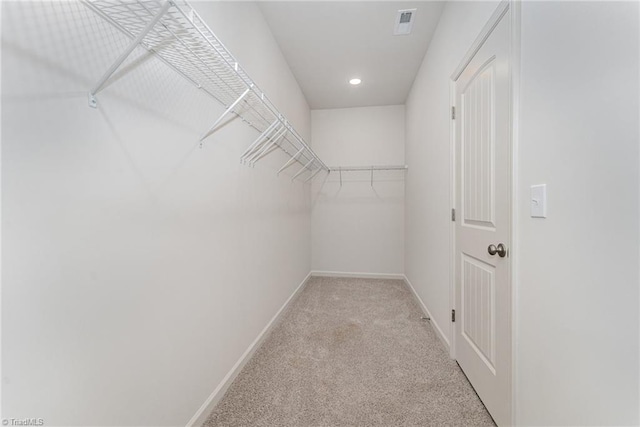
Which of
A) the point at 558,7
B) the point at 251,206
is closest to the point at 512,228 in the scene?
the point at 558,7

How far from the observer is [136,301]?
934mm

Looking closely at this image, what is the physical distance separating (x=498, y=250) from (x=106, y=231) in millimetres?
1644

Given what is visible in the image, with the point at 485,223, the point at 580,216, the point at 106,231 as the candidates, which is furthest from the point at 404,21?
the point at 106,231

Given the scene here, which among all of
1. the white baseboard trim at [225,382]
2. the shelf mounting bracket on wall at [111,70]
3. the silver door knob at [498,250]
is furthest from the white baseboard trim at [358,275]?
the shelf mounting bracket on wall at [111,70]

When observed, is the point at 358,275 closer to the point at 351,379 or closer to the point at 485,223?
the point at 351,379

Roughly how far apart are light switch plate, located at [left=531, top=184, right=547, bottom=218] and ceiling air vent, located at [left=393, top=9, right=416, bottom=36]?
1.84 m

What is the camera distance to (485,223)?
1.44m

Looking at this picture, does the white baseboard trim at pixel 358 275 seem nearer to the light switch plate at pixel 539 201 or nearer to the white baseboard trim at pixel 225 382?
the white baseboard trim at pixel 225 382

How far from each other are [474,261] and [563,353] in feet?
2.42

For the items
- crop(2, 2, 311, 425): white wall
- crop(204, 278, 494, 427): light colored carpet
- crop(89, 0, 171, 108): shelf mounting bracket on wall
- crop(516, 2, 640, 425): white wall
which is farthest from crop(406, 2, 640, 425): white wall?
crop(2, 2, 311, 425): white wall

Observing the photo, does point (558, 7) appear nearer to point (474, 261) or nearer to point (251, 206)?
point (474, 261)

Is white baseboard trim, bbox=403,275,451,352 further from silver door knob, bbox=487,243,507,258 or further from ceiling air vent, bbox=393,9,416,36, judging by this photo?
ceiling air vent, bbox=393,9,416,36

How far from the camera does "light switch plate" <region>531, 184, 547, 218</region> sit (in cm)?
95

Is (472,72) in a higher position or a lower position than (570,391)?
higher
